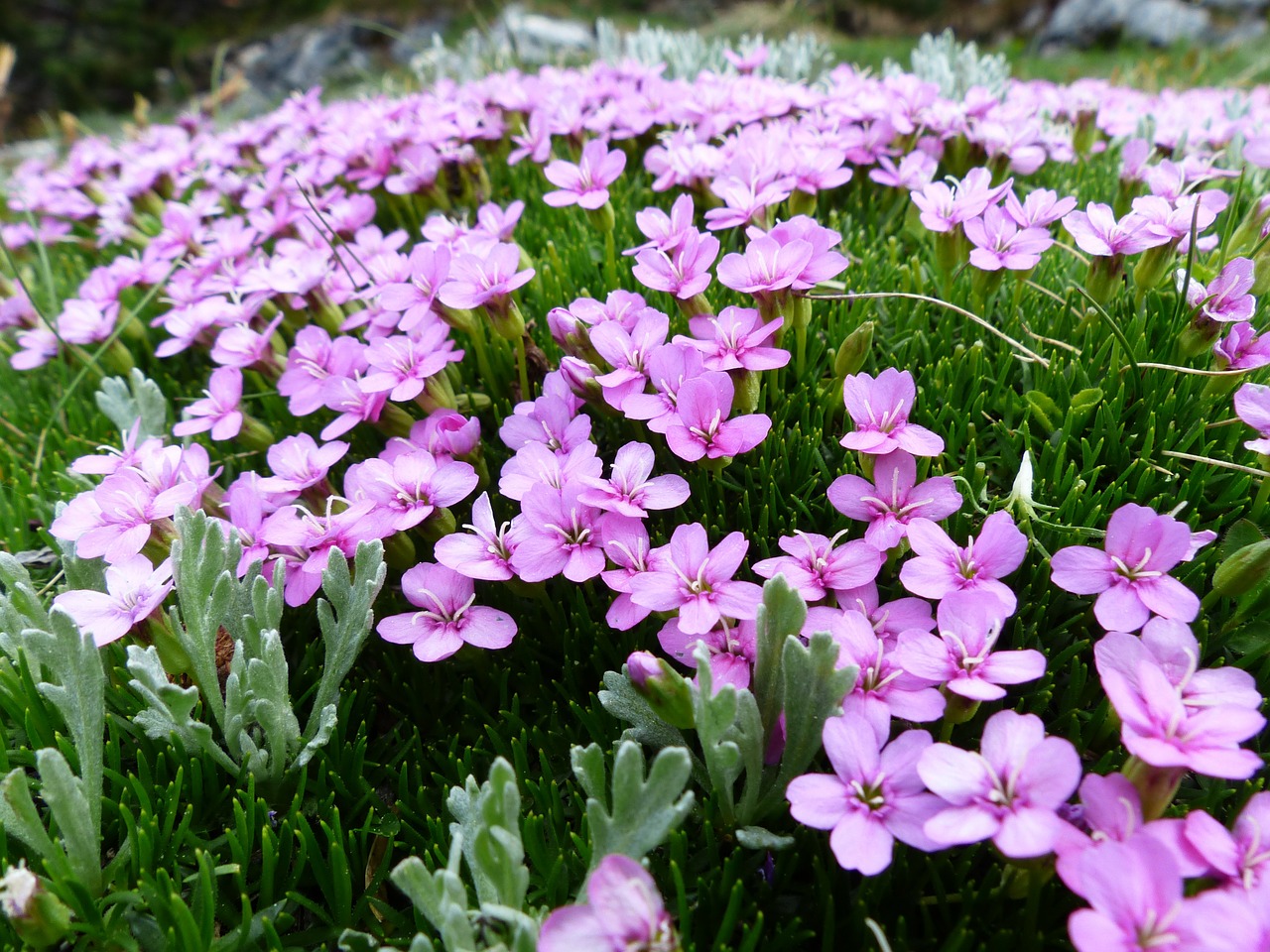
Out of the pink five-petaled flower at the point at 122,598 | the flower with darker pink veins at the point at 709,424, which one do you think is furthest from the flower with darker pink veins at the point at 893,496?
the pink five-petaled flower at the point at 122,598

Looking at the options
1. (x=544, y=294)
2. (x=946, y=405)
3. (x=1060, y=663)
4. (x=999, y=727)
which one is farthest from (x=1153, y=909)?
(x=544, y=294)

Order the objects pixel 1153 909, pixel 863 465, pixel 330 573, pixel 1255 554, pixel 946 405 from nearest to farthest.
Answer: pixel 1153 909 → pixel 1255 554 → pixel 330 573 → pixel 863 465 → pixel 946 405

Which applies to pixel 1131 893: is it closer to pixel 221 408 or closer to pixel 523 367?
pixel 523 367

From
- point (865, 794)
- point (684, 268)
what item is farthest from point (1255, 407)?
point (684, 268)

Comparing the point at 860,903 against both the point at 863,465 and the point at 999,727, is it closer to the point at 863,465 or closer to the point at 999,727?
the point at 999,727

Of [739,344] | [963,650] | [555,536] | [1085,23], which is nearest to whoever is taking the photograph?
[963,650]

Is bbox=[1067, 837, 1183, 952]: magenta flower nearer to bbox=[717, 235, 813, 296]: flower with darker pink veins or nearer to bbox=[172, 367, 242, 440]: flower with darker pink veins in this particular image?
bbox=[717, 235, 813, 296]: flower with darker pink veins

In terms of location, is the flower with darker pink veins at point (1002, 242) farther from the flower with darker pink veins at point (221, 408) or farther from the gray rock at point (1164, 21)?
the gray rock at point (1164, 21)
